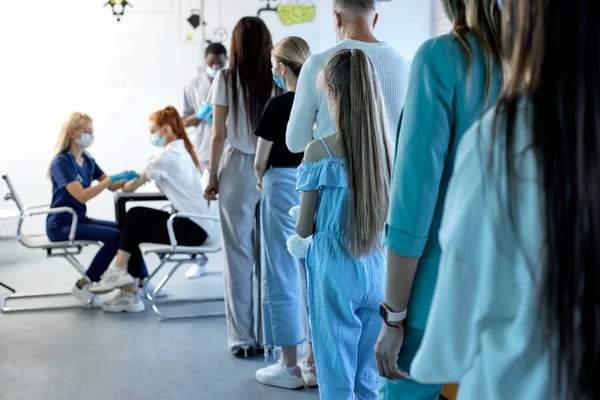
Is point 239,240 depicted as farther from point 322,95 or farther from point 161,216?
point 322,95

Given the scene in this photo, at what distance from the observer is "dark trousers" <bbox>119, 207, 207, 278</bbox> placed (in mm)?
4387

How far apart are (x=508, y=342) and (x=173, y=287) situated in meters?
4.43

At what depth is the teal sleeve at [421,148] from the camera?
3.97ft

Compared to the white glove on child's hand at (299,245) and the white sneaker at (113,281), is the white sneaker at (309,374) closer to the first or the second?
the white glove on child's hand at (299,245)

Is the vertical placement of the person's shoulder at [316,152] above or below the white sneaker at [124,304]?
above

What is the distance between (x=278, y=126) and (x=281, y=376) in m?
1.05

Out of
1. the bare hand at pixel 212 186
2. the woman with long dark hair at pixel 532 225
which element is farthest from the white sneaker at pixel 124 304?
the woman with long dark hair at pixel 532 225

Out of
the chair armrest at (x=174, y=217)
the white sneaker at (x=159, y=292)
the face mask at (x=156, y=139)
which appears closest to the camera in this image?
the chair armrest at (x=174, y=217)

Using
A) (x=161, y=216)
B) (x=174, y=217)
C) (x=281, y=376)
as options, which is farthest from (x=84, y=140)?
(x=281, y=376)

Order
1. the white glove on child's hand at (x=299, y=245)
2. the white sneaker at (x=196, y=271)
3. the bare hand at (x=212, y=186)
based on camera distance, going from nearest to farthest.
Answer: the white glove on child's hand at (x=299, y=245), the bare hand at (x=212, y=186), the white sneaker at (x=196, y=271)

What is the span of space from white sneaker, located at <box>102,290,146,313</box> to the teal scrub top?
136 inches

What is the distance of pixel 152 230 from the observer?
176 inches

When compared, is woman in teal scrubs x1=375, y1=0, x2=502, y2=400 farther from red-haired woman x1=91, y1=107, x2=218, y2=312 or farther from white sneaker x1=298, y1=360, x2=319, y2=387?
red-haired woman x1=91, y1=107, x2=218, y2=312

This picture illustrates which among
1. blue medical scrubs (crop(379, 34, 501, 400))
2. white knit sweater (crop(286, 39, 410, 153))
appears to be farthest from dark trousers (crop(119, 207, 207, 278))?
blue medical scrubs (crop(379, 34, 501, 400))
